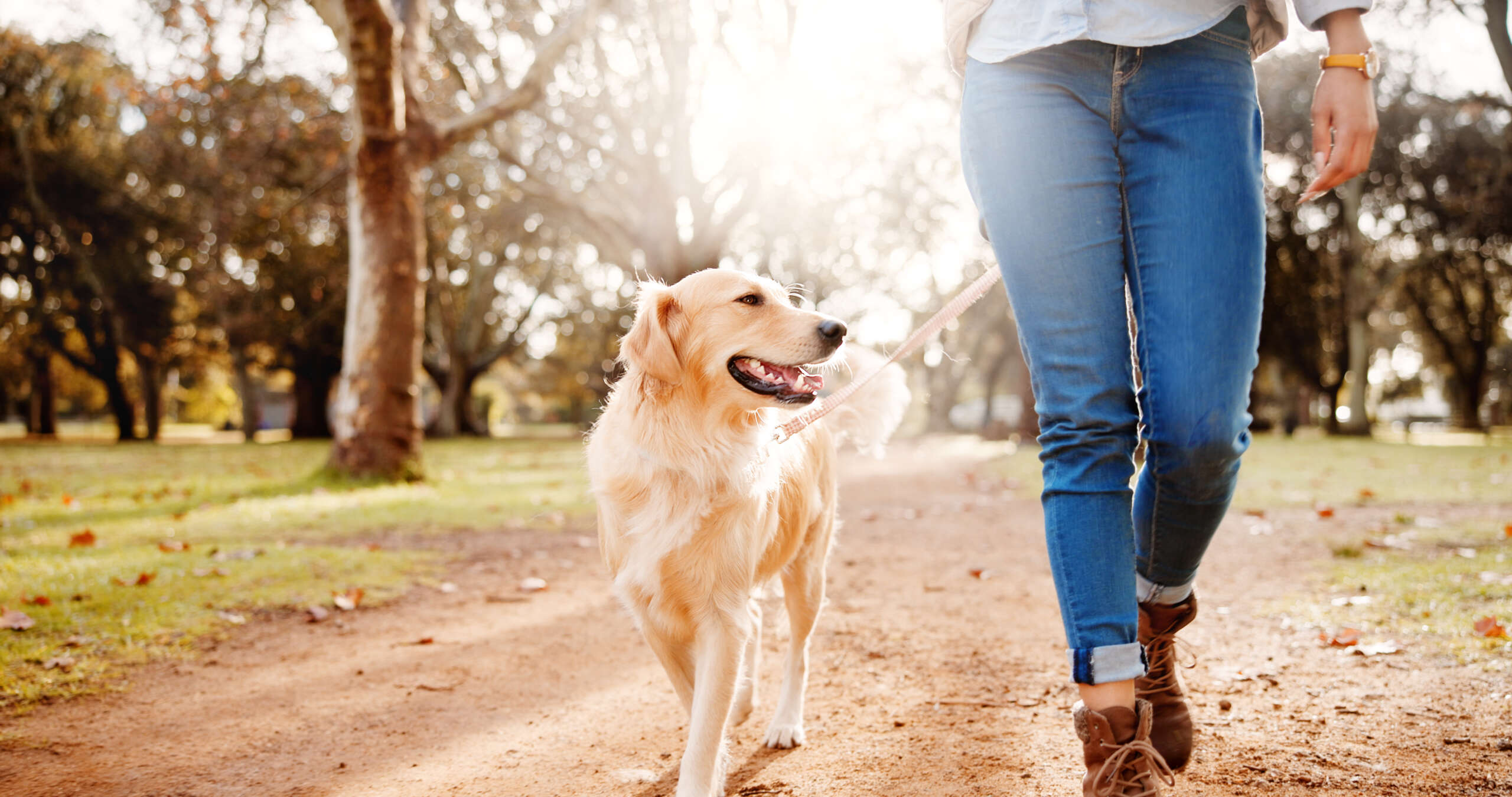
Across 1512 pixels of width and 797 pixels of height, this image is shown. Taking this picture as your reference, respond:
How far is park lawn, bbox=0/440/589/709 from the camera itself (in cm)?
368

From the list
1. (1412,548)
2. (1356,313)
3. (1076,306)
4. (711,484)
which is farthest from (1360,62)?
(1356,313)

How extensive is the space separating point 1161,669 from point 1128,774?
428mm

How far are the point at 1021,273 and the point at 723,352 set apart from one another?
0.96 m

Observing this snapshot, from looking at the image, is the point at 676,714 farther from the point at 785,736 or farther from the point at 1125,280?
the point at 1125,280

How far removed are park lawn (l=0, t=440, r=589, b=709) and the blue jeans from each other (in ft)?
5.39

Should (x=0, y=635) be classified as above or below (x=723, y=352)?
below

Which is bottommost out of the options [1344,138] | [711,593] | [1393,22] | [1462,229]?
[711,593]

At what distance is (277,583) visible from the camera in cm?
480

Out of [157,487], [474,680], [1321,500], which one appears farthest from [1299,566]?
[157,487]

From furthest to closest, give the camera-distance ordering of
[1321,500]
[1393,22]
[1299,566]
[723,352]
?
[1393,22], [1321,500], [1299,566], [723,352]

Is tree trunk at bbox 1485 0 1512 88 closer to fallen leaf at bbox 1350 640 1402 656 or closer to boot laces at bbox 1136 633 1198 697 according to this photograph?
fallen leaf at bbox 1350 640 1402 656

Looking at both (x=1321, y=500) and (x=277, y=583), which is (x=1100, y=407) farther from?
(x=1321, y=500)

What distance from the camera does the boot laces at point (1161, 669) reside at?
86.0 inches

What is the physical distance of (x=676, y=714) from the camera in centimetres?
308
